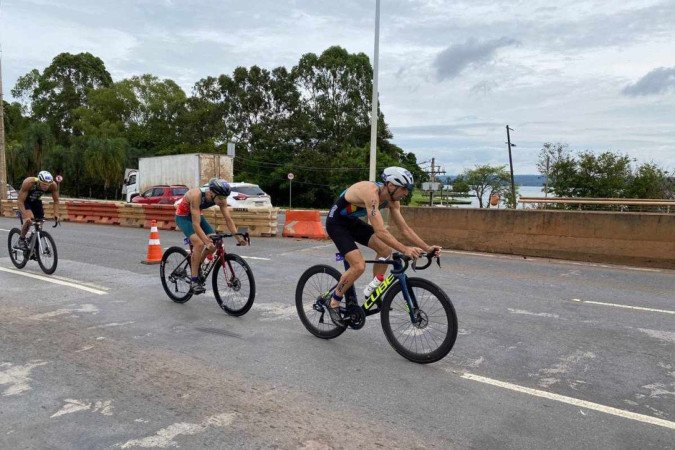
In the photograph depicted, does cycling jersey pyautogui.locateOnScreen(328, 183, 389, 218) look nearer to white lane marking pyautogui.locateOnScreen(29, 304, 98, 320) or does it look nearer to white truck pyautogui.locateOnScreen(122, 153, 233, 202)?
white lane marking pyautogui.locateOnScreen(29, 304, 98, 320)

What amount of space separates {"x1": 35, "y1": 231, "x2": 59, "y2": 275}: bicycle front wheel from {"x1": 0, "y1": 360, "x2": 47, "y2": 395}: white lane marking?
4.91 metres

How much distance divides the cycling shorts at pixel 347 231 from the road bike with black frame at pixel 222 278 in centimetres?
142

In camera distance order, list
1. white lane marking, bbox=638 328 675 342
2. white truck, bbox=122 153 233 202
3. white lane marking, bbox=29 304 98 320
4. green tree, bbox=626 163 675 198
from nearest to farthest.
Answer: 1. white lane marking, bbox=638 328 675 342
2. white lane marking, bbox=29 304 98 320
3. white truck, bbox=122 153 233 202
4. green tree, bbox=626 163 675 198

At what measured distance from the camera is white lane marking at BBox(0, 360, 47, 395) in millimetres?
4082

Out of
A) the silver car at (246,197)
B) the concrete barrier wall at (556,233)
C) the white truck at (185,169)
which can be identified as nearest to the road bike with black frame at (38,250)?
the concrete barrier wall at (556,233)

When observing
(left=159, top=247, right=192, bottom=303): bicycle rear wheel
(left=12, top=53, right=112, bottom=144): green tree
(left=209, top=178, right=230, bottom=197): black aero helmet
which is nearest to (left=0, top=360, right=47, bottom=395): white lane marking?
(left=159, top=247, right=192, bottom=303): bicycle rear wheel

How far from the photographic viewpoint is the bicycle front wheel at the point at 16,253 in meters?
9.44

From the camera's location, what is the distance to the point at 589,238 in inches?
453

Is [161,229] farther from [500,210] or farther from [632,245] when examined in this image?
[632,245]

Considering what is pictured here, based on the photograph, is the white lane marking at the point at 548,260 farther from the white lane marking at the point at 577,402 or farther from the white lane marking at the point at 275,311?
the white lane marking at the point at 577,402

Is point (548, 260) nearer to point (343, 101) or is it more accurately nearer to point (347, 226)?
point (347, 226)

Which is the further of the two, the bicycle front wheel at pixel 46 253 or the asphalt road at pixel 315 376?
the bicycle front wheel at pixel 46 253

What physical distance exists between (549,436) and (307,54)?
5869cm

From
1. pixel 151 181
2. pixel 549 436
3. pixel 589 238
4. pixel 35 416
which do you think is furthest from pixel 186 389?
pixel 151 181
